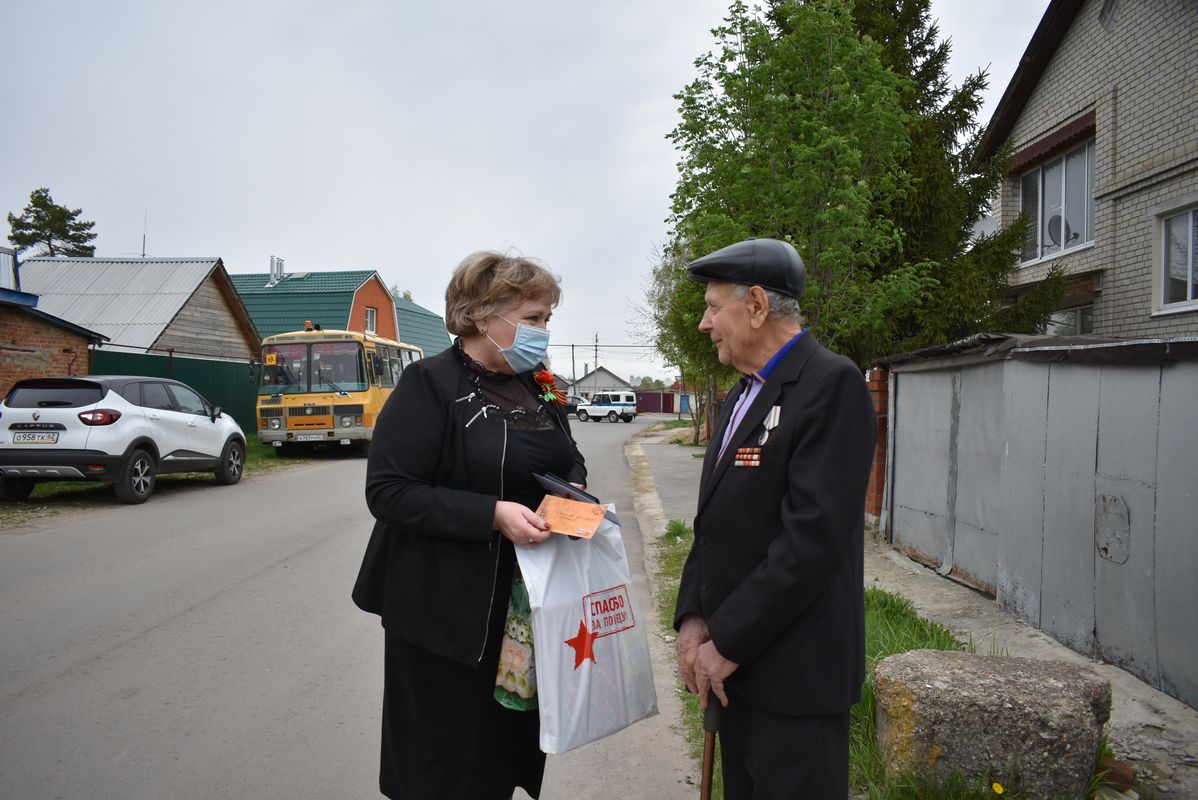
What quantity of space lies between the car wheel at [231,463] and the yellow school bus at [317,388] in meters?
3.60

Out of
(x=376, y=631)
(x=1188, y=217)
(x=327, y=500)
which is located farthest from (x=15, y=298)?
(x=1188, y=217)

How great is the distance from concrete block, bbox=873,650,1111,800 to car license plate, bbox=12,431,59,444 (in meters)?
10.5

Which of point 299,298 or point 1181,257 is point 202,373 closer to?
point 299,298

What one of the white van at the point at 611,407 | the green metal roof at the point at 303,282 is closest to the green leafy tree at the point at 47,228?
the green metal roof at the point at 303,282

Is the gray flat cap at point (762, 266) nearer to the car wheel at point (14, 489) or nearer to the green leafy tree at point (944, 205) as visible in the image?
the green leafy tree at point (944, 205)

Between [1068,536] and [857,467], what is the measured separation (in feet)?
12.0

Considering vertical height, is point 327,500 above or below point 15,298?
below

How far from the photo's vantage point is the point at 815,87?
24.2 ft

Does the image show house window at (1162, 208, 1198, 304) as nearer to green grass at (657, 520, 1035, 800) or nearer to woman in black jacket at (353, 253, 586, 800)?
green grass at (657, 520, 1035, 800)

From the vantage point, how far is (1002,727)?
110 inches

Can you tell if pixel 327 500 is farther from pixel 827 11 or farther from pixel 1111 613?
pixel 1111 613

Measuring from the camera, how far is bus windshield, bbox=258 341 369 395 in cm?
1700

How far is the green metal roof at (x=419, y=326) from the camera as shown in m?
38.5

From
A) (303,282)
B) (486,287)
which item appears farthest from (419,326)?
(486,287)
